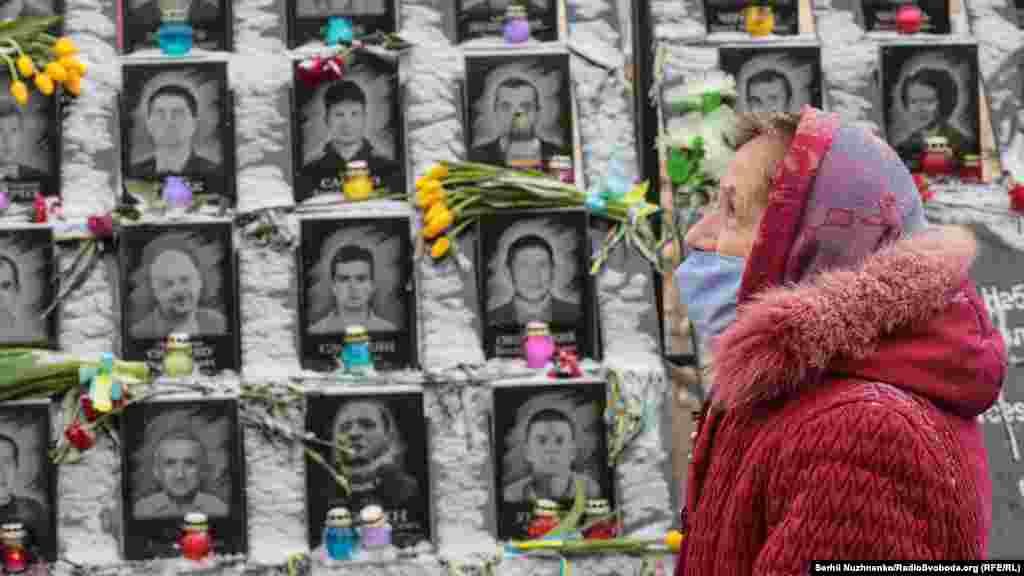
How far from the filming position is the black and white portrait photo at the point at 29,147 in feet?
8.51

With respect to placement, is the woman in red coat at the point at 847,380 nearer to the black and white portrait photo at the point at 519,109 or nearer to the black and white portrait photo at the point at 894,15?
the black and white portrait photo at the point at 519,109

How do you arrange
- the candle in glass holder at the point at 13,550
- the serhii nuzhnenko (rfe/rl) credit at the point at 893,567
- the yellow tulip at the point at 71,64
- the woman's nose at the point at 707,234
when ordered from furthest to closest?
1. the yellow tulip at the point at 71,64
2. the candle in glass holder at the point at 13,550
3. the woman's nose at the point at 707,234
4. the serhii nuzhnenko (rfe/rl) credit at the point at 893,567

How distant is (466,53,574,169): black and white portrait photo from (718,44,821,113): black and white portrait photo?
304 mm

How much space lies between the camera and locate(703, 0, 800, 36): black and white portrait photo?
107 inches

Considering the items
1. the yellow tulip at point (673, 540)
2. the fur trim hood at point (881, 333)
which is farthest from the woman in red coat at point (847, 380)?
the yellow tulip at point (673, 540)

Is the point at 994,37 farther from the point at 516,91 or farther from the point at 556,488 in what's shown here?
the point at 556,488

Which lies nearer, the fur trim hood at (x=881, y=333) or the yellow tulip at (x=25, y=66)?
the fur trim hood at (x=881, y=333)

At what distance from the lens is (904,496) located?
1210mm

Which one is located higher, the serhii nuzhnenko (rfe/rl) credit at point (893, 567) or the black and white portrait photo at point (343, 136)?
the black and white portrait photo at point (343, 136)

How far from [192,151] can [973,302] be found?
1.61 meters

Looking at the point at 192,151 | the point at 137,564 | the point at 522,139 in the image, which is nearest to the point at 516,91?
the point at 522,139

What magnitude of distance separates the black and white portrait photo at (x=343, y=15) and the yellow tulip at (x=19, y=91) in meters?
0.47

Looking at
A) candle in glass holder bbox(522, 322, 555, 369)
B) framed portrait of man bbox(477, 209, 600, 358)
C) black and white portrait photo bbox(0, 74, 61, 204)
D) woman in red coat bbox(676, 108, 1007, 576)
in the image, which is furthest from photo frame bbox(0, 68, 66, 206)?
woman in red coat bbox(676, 108, 1007, 576)

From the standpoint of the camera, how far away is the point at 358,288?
2600 millimetres
